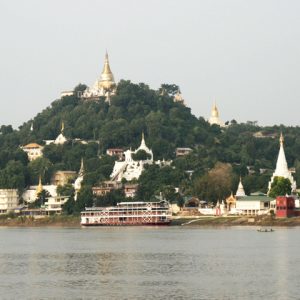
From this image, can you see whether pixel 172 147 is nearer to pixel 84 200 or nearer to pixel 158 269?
pixel 84 200

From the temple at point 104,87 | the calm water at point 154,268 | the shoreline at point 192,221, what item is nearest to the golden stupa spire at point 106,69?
the temple at point 104,87

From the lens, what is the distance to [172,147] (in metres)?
166

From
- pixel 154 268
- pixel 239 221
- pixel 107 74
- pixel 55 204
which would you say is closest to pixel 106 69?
pixel 107 74

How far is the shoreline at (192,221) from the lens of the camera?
117m

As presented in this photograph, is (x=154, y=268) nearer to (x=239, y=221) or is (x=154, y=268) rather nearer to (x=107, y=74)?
(x=239, y=221)

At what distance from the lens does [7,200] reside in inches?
5960

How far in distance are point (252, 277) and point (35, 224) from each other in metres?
88.0

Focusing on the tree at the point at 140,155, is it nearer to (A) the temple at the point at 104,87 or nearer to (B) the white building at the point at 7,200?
(B) the white building at the point at 7,200

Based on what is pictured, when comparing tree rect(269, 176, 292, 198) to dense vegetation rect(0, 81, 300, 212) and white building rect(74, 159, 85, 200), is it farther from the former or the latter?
white building rect(74, 159, 85, 200)

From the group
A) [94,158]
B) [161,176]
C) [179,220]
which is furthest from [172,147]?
[179,220]

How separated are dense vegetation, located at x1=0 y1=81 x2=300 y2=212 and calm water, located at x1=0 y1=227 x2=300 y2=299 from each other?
1776 inches

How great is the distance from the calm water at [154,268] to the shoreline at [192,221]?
21.7 m

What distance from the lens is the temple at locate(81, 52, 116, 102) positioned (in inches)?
7357

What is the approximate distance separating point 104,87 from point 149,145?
1114 inches
